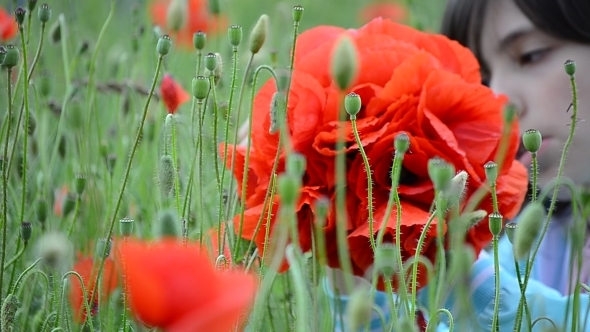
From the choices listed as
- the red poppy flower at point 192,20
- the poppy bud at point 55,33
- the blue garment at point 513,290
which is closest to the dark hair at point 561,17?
the blue garment at point 513,290

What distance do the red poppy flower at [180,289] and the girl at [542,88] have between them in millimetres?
581

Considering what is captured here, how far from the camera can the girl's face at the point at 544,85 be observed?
87 cm

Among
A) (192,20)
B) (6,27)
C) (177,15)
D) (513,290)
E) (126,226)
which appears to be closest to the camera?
(126,226)

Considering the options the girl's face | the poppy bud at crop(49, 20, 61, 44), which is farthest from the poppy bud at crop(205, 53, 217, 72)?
the girl's face

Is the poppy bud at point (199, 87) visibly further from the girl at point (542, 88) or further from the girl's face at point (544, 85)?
the girl's face at point (544, 85)

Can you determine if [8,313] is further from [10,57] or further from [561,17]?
[561,17]

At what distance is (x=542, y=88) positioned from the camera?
0.89m

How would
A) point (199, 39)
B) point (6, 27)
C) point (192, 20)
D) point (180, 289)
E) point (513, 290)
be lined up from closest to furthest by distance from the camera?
1. point (180, 289)
2. point (199, 39)
3. point (6, 27)
4. point (513, 290)
5. point (192, 20)

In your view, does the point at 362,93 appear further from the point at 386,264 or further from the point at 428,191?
the point at 386,264

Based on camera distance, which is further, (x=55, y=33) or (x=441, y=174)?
(x=55, y=33)

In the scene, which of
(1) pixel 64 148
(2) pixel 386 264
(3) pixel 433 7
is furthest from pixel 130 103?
(3) pixel 433 7

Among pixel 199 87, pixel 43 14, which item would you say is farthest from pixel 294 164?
pixel 43 14

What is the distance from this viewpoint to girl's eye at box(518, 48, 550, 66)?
0.92 metres

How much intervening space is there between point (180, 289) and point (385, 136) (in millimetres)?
266
